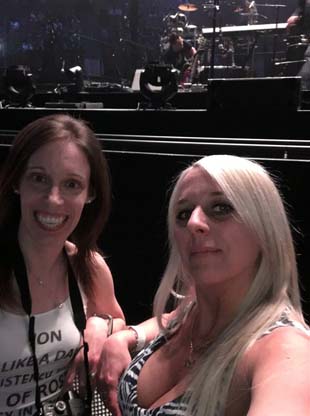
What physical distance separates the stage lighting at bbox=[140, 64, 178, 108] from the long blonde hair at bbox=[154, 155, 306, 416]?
11.3ft

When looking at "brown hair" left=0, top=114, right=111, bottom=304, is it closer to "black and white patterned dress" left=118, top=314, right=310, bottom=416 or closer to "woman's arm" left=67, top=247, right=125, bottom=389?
"woman's arm" left=67, top=247, right=125, bottom=389

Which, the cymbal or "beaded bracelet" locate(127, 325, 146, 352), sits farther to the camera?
the cymbal

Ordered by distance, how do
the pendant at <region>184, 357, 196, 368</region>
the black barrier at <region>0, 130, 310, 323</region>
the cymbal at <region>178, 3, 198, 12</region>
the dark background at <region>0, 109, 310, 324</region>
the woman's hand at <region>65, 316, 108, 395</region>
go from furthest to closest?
the cymbal at <region>178, 3, 198, 12</region> → the black barrier at <region>0, 130, 310, 323</region> → the dark background at <region>0, 109, 310, 324</region> → the woman's hand at <region>65, 316, 108, 395</region> → the pendant at <region>184, 357, 196, 368</region>

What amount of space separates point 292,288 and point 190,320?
31 cm

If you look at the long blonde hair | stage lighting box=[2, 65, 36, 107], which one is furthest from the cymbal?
the long blonde hair

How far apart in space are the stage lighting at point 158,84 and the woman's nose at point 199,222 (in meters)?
3.46

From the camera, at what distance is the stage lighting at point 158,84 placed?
4.45 m

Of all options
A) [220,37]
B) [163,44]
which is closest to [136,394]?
[163,44]

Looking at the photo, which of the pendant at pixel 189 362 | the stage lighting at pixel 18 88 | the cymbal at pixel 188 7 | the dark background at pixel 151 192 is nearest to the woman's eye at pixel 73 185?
the pendant at pixel 189 362

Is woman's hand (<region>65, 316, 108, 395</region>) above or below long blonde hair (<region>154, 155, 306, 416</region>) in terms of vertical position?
below

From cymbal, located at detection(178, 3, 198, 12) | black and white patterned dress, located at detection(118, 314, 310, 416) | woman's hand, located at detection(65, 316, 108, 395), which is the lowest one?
woman's hand, located at detection(65, 316, 108, 395)

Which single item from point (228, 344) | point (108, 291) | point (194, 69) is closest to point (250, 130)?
point (108, 291)

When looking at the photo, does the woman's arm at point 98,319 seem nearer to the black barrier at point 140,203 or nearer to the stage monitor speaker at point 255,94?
the black barrier at point 140,203

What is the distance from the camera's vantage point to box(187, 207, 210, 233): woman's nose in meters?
1.00
